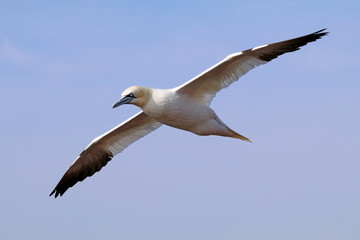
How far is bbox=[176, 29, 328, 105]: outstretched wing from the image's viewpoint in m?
12.2

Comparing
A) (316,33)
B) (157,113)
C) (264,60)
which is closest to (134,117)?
(157,113)

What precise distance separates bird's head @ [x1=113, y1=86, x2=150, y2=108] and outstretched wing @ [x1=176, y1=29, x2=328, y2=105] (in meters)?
0.64

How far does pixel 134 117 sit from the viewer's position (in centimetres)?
1391

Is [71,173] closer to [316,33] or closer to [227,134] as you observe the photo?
[227,134]

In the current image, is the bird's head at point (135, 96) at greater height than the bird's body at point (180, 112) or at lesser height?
greater

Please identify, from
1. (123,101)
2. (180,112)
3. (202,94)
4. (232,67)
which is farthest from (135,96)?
(232,67)

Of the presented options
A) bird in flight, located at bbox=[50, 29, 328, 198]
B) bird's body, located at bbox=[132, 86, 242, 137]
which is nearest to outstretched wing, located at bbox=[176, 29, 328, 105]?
bird in flight, located at bbox=[50, 29, 328, 198]

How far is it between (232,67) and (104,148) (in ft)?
13.0

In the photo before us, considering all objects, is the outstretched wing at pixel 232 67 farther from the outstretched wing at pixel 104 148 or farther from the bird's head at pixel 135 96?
the outstretched wing at pixel 104 148

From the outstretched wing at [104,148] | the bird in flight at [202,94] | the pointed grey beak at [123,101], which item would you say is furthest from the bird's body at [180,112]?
the outstretched wing at [104,148]

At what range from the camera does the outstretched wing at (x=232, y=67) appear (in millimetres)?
12219

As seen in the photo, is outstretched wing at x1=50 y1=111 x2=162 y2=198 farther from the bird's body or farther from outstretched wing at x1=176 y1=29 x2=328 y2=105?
outstretched wing at x1=176 y1=29 x2=328 y2=105

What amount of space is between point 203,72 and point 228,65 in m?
0.54

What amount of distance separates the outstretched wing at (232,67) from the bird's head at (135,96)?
64 centimetres
